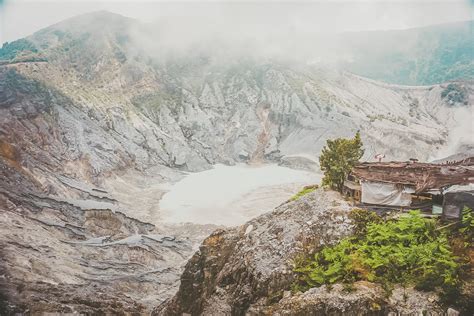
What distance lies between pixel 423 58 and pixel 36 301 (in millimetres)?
199354

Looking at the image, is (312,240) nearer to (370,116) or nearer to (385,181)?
(385,181)

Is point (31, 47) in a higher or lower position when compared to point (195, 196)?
higher

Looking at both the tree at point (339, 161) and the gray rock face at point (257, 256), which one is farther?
the tree at point (339, 161)

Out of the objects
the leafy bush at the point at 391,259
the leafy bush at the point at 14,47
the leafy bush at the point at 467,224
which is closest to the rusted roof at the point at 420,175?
the leafy bush at the point at 391,259

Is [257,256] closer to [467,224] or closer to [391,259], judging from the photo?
[391,259]

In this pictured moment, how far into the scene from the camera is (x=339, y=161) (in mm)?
21500

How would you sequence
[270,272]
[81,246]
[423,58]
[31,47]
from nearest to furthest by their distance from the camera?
[270,272] < [81,246] < [31,47] < [423,58]

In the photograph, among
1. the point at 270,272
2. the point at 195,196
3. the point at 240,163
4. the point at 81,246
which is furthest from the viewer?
the point at 240,163

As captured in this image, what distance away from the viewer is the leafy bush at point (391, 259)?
12.2 m

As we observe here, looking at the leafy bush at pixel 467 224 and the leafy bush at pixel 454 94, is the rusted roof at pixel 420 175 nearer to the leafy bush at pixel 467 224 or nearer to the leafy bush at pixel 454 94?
the leafy bush at pixel 467 224

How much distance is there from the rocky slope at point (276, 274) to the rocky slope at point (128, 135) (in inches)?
14.3

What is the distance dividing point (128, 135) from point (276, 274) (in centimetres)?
8424

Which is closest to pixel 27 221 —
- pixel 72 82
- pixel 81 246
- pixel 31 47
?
pixel 81 246

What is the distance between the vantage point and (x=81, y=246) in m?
41.5
